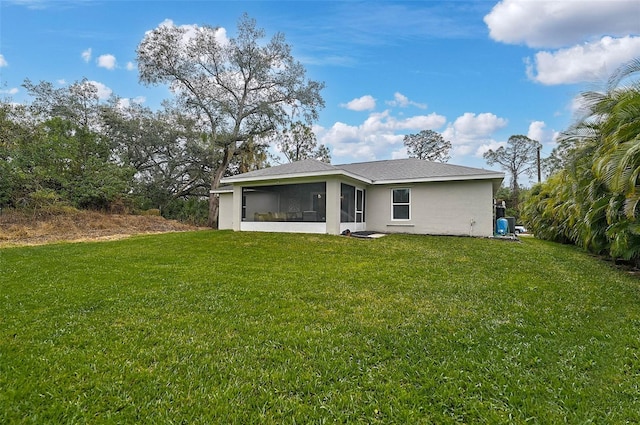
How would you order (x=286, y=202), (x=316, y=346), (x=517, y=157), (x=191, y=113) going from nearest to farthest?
1. (x=316, y=346)
2. (x=286, y=202)
3. (x=191, y=113)
4. (x=517, y=157)

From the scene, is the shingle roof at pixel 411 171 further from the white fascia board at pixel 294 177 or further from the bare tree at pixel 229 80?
the bare tree at pixel 229 80

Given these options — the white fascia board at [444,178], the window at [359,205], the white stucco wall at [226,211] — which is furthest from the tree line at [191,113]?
the white fascia board at [444,178]

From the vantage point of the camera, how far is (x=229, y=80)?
2278 cm

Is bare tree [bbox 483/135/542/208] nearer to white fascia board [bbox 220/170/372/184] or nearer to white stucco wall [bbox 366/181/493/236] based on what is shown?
A: white stucco wall [bbox 366/181/493/236]

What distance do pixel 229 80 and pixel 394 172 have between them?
15.6 metres

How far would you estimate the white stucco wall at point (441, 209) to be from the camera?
1173cm

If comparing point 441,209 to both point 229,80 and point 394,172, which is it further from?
point 229,80

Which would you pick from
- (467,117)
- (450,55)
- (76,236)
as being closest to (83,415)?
(76,236)

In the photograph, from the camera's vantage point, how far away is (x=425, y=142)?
3738 cm

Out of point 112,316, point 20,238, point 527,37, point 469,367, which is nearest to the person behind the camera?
point 469,367

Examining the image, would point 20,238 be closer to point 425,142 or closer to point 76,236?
point 76,236

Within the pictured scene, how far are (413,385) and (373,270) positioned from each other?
408 centimetres

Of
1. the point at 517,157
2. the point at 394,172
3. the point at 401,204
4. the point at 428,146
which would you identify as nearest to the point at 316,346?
the point at 401,204

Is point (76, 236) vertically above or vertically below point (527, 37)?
below
